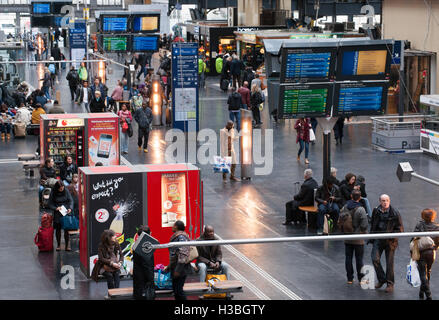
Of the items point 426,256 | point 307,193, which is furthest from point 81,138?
point 426,256

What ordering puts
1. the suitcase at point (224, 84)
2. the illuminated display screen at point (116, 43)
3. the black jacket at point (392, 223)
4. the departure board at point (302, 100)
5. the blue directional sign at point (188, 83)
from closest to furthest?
the black jacket at point (392, 223) → the departure board at point (302, 100) → the blue directional sign at point (188, 83) → the suitcase at point (224, 84) → the illuminated display screen at point (116, 43)

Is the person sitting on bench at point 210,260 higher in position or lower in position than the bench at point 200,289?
higher

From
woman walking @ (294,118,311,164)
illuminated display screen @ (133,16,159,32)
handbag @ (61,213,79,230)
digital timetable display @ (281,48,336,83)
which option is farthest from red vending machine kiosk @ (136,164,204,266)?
illuminated display screen @ (133,16,159,32)

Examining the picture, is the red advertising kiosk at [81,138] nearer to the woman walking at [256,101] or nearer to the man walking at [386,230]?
the man walking at [386,230]

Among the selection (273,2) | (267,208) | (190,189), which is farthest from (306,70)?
(273,2)

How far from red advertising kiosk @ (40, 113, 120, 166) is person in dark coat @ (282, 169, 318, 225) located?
546 cm

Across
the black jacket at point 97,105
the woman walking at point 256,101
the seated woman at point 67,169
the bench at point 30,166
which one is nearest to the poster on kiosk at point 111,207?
the seated woman at point 67,169

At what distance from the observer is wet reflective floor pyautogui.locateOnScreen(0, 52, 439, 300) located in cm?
1520

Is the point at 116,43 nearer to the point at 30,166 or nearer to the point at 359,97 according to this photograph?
the point at 30,166

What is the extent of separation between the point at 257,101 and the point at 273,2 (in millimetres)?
23030

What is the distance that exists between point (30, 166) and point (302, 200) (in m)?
8.56

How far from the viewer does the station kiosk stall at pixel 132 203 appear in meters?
15.8

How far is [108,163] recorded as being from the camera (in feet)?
75.6

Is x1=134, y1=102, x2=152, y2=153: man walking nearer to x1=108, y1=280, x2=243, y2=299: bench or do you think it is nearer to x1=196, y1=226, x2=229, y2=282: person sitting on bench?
x1=196, y1=226, x2=229, y2=282: person sitting on bench
